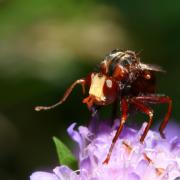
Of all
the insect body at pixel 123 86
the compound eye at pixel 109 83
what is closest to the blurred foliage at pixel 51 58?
the insect body at pixel 123 86

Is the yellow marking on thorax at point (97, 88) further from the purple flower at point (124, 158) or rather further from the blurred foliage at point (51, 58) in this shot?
the blurred foliage at point (51, 58)

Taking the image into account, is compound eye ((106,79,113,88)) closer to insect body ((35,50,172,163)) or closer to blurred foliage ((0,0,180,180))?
insect body ((35,50,172,163))

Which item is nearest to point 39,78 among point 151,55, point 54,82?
point 54,82

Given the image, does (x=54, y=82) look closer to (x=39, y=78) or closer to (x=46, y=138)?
(x=39, y=78)

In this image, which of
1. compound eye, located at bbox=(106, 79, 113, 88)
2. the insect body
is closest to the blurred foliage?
the insect body

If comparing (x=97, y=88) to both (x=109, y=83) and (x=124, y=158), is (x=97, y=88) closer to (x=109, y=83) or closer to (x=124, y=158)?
(x=109, y=83)

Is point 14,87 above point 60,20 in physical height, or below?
below
